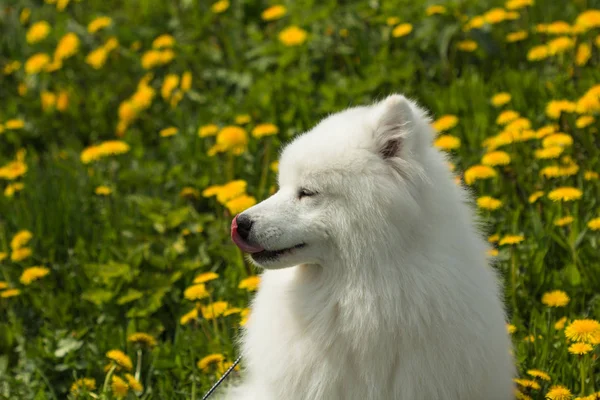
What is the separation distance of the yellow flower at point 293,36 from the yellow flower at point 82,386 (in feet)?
9.70

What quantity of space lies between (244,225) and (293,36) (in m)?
3.16

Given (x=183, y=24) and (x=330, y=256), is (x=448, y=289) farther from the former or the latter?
(x=183, y=24)

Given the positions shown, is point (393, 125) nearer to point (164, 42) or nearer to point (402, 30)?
point (402, 30)

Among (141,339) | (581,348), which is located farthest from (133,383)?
(581,348)

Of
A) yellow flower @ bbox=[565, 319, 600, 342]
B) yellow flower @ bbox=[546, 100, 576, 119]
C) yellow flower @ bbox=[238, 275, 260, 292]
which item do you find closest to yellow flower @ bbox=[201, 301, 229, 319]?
yellow flower @ bbox=[238, 275, 260, 292]

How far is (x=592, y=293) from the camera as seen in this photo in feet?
12.7

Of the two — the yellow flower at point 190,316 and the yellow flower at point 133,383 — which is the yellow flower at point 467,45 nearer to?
the yellow flower at point 190,316

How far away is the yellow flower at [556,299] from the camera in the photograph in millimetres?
3605

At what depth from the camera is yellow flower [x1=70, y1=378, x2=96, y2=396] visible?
3.59m

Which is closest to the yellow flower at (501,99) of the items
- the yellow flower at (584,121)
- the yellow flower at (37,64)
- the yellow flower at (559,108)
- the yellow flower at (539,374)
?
the yellow flower at (559,108)

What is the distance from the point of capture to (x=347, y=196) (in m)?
2.83

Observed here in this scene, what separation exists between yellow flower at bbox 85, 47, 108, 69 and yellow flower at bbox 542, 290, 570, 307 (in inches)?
158

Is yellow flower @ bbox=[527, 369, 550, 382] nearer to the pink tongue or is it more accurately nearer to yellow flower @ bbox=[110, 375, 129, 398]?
the pink tongue

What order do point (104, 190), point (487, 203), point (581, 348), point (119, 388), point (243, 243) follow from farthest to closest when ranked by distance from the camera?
1. point (104, 190)
2. point (487, 203)
3. point (119, 388)
4. point (581, 348)
5. point (243, 243)
